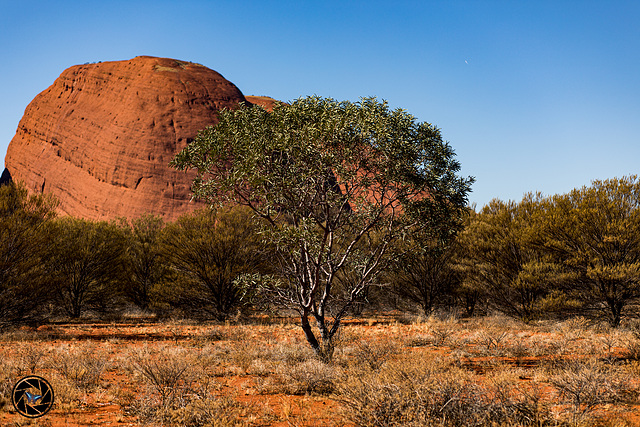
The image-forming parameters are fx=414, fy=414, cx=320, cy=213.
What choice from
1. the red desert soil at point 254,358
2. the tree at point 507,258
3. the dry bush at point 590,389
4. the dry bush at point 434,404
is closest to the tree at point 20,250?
the red desert soil at point 254,358

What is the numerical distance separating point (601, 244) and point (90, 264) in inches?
1092

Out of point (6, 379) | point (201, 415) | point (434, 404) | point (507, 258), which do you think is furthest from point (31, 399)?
point (507, 258)

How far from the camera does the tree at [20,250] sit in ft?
53.7

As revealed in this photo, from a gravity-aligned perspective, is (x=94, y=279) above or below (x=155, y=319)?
above

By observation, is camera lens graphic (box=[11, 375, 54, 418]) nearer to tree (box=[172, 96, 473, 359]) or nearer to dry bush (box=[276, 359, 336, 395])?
dry bush (box=[276, 359, 336, 395])

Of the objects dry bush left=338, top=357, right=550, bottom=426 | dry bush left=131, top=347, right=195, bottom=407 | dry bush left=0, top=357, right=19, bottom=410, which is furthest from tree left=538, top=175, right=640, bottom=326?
dry bush left=0, top=357, right=19, bottom=410

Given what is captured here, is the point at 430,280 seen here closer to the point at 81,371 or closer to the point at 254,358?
the point at 254,358

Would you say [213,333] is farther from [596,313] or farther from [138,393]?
[596,313]

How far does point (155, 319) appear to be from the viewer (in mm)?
25875

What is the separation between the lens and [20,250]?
16688mm

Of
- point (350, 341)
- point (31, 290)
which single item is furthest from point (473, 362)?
point (31, 290)

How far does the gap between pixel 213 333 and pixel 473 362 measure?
431 inches

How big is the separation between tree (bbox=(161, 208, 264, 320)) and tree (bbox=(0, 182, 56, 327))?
6771mm

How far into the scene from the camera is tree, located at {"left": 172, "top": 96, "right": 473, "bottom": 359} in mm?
9500
